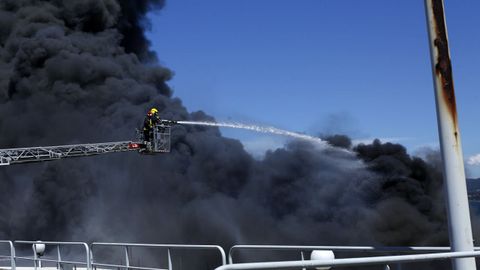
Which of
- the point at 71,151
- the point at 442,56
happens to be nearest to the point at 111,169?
the point at 71,151

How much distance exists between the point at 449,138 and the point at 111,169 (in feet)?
128

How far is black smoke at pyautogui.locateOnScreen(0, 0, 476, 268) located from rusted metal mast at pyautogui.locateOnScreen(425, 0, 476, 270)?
26.3 meters

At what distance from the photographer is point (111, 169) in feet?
143

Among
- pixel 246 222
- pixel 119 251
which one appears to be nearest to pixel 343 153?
pixel 246 222

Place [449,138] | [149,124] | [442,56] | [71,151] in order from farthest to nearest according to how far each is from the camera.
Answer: [71,151] < [149,124] < [442,56] < [449,138]

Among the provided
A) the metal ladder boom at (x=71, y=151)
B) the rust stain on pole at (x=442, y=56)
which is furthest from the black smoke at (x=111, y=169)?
the rust stain on pole at (x=442, y=56)

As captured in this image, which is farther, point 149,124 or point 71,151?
point 71,151

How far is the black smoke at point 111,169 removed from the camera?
35.3 meters

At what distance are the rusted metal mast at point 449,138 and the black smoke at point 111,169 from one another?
86.1ft

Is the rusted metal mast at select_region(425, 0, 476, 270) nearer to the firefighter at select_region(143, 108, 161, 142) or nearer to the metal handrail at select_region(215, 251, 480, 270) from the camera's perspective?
the metal handrail at select_region(215, 251, 480, 270)

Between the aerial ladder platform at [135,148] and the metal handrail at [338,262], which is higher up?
the aerial ladder platform at [135,148]

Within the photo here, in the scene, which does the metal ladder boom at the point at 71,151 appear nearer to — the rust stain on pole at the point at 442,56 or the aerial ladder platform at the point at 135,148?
the aerial ladder platform at the point at 135,148

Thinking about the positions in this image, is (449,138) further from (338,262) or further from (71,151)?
(71,151)

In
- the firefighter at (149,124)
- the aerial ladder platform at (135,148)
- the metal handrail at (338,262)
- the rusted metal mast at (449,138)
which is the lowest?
the metal handrail at (338,262)
